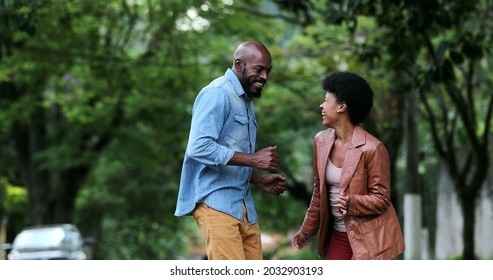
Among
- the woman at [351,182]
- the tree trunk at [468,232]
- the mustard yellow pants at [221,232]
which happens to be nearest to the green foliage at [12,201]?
the tree trunk at [468,232]

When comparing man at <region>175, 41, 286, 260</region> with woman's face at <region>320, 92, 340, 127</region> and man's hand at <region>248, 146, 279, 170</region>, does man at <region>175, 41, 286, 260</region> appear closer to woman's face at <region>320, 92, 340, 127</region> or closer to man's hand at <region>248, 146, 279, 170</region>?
man's hand at <region>248, 146, 279, 170</region>

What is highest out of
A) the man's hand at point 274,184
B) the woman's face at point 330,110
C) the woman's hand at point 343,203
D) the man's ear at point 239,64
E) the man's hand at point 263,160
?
the man's ear at point 239,64

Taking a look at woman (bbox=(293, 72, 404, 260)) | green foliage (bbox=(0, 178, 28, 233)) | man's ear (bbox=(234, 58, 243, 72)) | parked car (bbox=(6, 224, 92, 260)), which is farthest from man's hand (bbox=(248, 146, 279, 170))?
green foliage (bbox=(0, 178, 28, 233))

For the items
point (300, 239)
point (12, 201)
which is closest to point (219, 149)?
point (300, 239)

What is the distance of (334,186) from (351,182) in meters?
0.18

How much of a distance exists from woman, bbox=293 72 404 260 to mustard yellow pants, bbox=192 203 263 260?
0.44 metres

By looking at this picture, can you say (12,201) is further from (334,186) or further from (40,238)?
(334,186)

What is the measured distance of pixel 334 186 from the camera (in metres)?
5.83

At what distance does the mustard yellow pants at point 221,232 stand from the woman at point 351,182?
44 cm

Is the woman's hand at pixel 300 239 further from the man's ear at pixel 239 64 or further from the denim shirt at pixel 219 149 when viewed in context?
the man's ear at pixel 239 64

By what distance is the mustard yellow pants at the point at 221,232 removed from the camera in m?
5.70

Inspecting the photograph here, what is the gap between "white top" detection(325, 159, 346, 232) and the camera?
228 inches

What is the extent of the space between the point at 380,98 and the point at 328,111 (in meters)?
12.7
